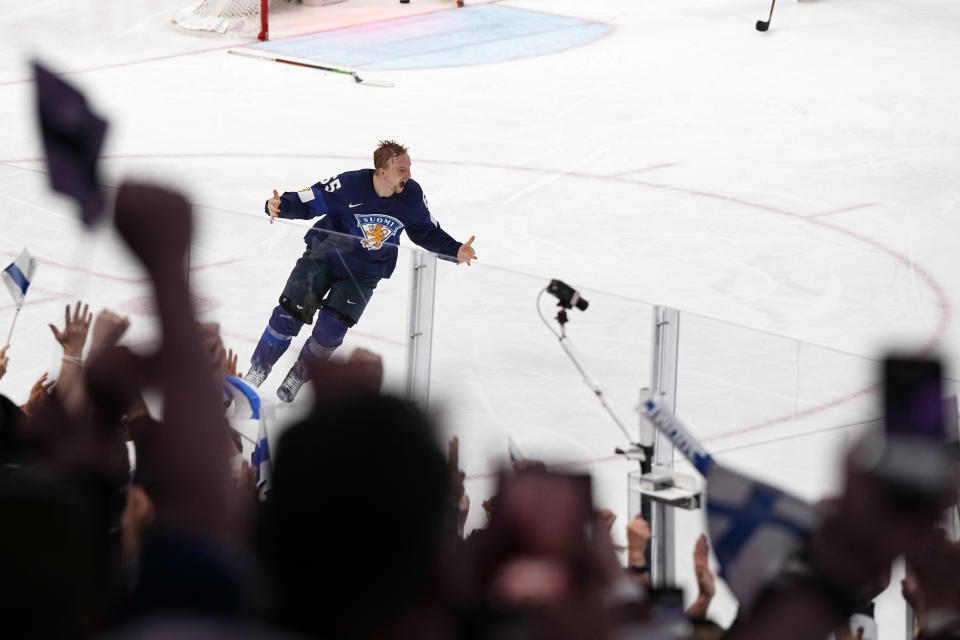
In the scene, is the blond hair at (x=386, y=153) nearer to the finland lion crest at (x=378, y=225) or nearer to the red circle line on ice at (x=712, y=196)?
the finland lion crest at (x=378, y=225)

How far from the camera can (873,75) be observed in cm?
1194

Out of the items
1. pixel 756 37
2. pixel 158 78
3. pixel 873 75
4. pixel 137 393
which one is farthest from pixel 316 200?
pixel 756 37

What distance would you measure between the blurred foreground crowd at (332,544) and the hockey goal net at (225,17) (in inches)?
495

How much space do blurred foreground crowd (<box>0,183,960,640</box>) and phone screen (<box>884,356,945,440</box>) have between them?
0.28ft

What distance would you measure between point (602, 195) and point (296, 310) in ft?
13.7

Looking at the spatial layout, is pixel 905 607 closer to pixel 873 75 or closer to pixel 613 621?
pixel 613 621

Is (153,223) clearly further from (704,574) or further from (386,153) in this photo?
(386,153)

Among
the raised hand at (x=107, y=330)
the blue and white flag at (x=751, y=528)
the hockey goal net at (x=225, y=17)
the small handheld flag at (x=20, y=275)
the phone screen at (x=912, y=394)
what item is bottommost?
the hockey goal net at (x=225, y=17)

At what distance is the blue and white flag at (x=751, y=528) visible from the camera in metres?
1.26

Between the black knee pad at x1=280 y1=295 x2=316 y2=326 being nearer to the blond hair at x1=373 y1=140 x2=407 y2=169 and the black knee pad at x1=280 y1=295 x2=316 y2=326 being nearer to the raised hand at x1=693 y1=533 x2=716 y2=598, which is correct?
the blond hair at x1=373 y1=140 x2=407 y2=169

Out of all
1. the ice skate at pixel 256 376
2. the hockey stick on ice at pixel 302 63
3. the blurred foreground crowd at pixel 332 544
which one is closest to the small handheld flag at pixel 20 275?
the ice skate at pixel 256 376

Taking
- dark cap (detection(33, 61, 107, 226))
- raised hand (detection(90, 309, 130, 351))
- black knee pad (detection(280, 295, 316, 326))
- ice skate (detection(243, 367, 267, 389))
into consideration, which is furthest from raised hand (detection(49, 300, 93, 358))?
ice skate (detection(243, 367, 267, 389))

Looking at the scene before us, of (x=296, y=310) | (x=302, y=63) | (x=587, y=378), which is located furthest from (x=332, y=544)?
(x=302, y=63)

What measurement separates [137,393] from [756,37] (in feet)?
41.4
